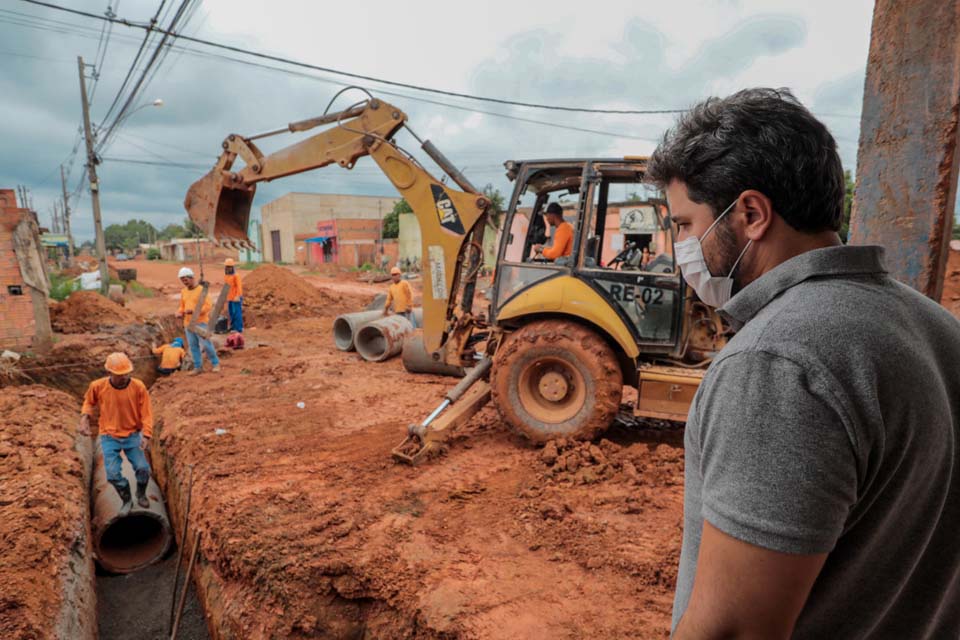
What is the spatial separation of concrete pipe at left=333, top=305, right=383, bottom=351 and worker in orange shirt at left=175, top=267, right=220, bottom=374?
98.5 inches

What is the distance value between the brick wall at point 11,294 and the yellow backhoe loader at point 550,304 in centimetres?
582

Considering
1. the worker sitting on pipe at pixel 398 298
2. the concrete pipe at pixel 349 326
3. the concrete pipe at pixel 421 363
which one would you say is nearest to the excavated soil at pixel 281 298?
the concrete pipe at pixel 349 326

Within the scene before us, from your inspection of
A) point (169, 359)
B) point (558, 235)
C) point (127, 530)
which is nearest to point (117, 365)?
point (127, 530)

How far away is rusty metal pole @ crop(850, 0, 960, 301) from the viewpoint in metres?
1.97

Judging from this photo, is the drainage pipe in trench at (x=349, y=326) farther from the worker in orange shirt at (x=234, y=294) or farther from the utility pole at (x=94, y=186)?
the utility pole at (x=94, y=186)

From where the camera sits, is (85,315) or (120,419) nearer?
(120,419)

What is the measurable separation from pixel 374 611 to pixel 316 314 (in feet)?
47.5

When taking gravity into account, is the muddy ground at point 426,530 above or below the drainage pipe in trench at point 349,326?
below

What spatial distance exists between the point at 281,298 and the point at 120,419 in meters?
12.5

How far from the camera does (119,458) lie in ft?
18.1

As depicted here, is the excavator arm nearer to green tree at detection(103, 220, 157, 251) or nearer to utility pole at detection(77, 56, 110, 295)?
utility pole at detection(77, 56, 110, 295)

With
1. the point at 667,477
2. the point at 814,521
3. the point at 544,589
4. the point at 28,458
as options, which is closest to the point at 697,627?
the point at 814,521

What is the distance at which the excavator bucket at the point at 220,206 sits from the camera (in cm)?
737

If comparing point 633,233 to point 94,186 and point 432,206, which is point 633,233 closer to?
point 432,206
